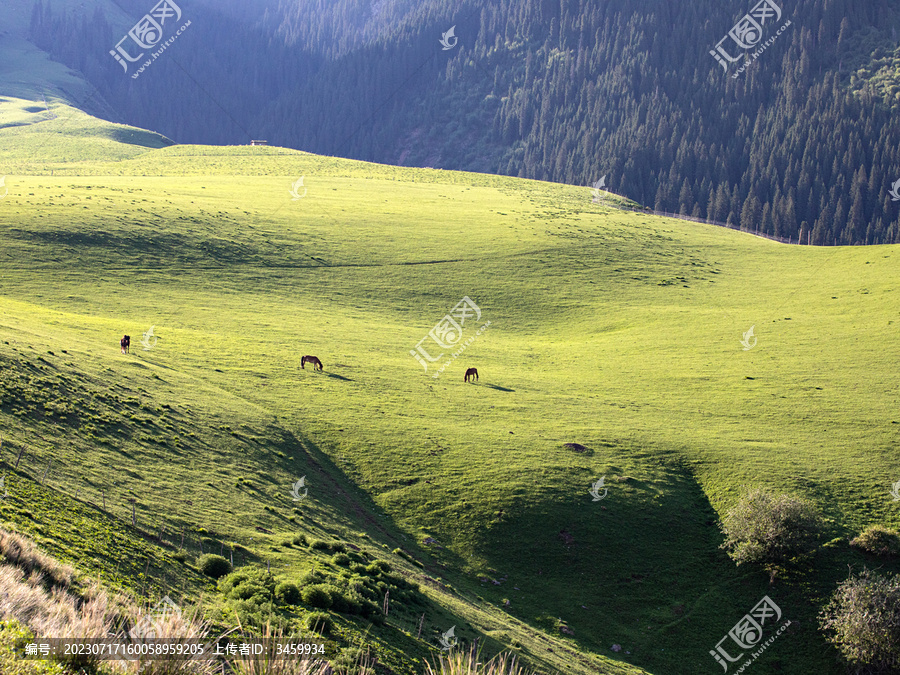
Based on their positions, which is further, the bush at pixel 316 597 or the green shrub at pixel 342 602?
the green shrub at pixel 342 602

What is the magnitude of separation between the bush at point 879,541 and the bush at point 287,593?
27.2 m

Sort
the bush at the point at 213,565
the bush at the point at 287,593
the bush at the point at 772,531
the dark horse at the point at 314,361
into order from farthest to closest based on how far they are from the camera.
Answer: the dark horse at the point at 314,361 → the bush at the point at 772,531 → the bush at the point at 213,565 → the bush at the point at 287,593

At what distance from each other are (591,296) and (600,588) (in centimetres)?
4716

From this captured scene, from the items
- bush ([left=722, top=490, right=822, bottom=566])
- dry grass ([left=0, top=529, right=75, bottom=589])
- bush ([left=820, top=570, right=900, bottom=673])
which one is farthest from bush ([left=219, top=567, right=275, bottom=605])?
bush ([left=820, top=570, right=900, bottom=673])

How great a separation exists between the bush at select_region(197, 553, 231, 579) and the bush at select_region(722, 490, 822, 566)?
23.7 m

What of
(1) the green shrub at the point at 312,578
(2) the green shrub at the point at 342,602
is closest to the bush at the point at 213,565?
(1) the green shrub at the point at 312,578

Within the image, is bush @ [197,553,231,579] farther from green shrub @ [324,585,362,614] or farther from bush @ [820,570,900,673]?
bush @ [820,570,900,673]

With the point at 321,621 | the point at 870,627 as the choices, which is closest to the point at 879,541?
the point at 870,627

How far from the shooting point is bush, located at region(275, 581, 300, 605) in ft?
60.8

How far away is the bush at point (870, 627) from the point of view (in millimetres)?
26453

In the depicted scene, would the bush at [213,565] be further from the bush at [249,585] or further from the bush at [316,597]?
the bush at [316,597]

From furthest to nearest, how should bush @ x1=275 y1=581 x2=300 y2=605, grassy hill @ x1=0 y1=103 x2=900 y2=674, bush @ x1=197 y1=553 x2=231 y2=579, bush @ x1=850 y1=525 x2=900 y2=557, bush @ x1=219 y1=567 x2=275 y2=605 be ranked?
bush @ x1=850 y1=525 x2=900 y2=557, grassy hill @ x1=0 y1=103 x2=900 y2=674, bush @ x1=197 y1=553 x2=231 y2=579, bush @ x1=275 y1=581 x2=300 y2=605, bush @ x1=219 y1=567 x2=275 y2=605

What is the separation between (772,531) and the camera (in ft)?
101

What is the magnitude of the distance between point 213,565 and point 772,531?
24.7m
